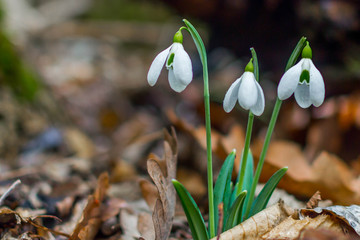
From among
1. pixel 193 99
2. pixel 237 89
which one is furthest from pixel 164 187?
pixel 193 99

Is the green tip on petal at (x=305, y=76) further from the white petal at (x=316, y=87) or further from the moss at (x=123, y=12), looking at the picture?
the moss at (x=123, y=12)

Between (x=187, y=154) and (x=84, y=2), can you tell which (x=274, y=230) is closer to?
(x=187, y=154)

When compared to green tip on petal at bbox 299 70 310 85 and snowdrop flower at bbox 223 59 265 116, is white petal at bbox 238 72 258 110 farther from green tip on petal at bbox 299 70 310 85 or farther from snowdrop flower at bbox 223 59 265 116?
green tip on petal at bbox 299 70 310 85

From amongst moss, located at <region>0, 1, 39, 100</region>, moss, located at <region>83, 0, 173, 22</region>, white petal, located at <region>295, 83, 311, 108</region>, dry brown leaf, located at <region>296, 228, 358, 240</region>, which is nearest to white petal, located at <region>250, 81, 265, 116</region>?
white petal, located at <region>295, 83, 311, 108</region>

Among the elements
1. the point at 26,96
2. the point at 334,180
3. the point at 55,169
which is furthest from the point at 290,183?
the point at 26,96

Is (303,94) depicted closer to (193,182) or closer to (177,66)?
(177,66)

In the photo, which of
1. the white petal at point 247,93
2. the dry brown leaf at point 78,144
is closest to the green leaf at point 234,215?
the white petal at point 247,93
